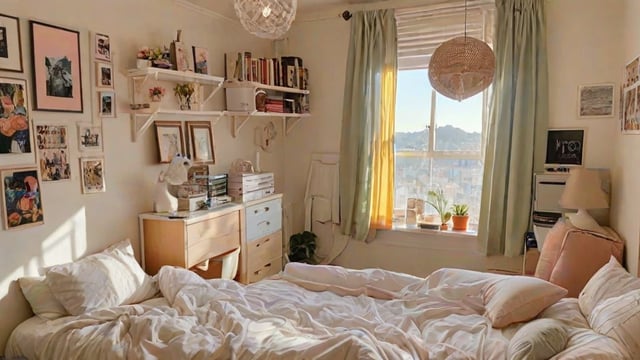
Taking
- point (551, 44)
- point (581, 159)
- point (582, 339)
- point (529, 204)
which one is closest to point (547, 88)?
point (551, 44)

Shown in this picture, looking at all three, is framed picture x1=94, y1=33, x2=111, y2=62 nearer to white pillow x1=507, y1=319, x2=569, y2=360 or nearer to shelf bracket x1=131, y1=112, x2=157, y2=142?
shelf bracket x1=131, y1=112, x2=157, y2=142

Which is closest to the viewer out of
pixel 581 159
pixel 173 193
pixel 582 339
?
pixel 582 339

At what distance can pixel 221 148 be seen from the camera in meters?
3.91

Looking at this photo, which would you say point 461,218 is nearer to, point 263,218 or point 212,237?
point 263,218

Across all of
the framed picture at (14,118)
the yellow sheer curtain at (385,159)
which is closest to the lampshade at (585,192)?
the yellow sheer curtain at (385,159)

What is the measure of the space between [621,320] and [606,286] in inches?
14.9

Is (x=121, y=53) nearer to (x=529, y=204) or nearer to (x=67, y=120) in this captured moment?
(x=67, y=120)

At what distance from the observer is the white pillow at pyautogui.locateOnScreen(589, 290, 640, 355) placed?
169 centimetres

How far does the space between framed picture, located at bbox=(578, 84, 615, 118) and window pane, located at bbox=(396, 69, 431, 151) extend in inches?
45.7

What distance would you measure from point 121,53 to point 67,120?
0.60 metres

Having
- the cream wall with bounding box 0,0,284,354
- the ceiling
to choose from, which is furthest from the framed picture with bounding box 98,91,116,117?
the ceiling

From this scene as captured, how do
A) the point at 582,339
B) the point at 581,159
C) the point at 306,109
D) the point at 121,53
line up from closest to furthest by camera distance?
the point at 582,339 → the point at 121,53 → the point at 581,159 → the point at 306,109

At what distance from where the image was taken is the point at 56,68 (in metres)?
2.57

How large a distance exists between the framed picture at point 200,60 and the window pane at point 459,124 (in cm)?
194
